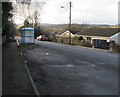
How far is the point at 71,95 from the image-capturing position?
23.4 feet

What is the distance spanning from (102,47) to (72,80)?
24.1m

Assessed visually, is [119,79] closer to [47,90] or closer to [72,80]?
[72,80]

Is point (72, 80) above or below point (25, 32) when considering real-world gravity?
below

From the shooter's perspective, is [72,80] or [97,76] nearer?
[72,80]

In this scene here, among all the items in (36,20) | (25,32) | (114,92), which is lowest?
(114,92)

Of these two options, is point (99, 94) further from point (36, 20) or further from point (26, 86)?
point (36, 20)

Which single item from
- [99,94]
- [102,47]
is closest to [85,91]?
[99,94]

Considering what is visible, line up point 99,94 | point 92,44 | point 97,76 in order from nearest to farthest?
1. point 99,94
2. point 97,76
3. point 92,44

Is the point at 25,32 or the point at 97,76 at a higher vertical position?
the point at 25,32

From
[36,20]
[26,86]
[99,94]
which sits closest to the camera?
[99,94]

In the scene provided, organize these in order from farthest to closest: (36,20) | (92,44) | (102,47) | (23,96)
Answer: (36,20)
(92,44)
(102,47)
(23,96)

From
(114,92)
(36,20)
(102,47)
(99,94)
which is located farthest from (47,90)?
(36,20)

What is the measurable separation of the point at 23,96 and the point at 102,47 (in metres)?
27.3

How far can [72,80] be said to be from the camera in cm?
948
